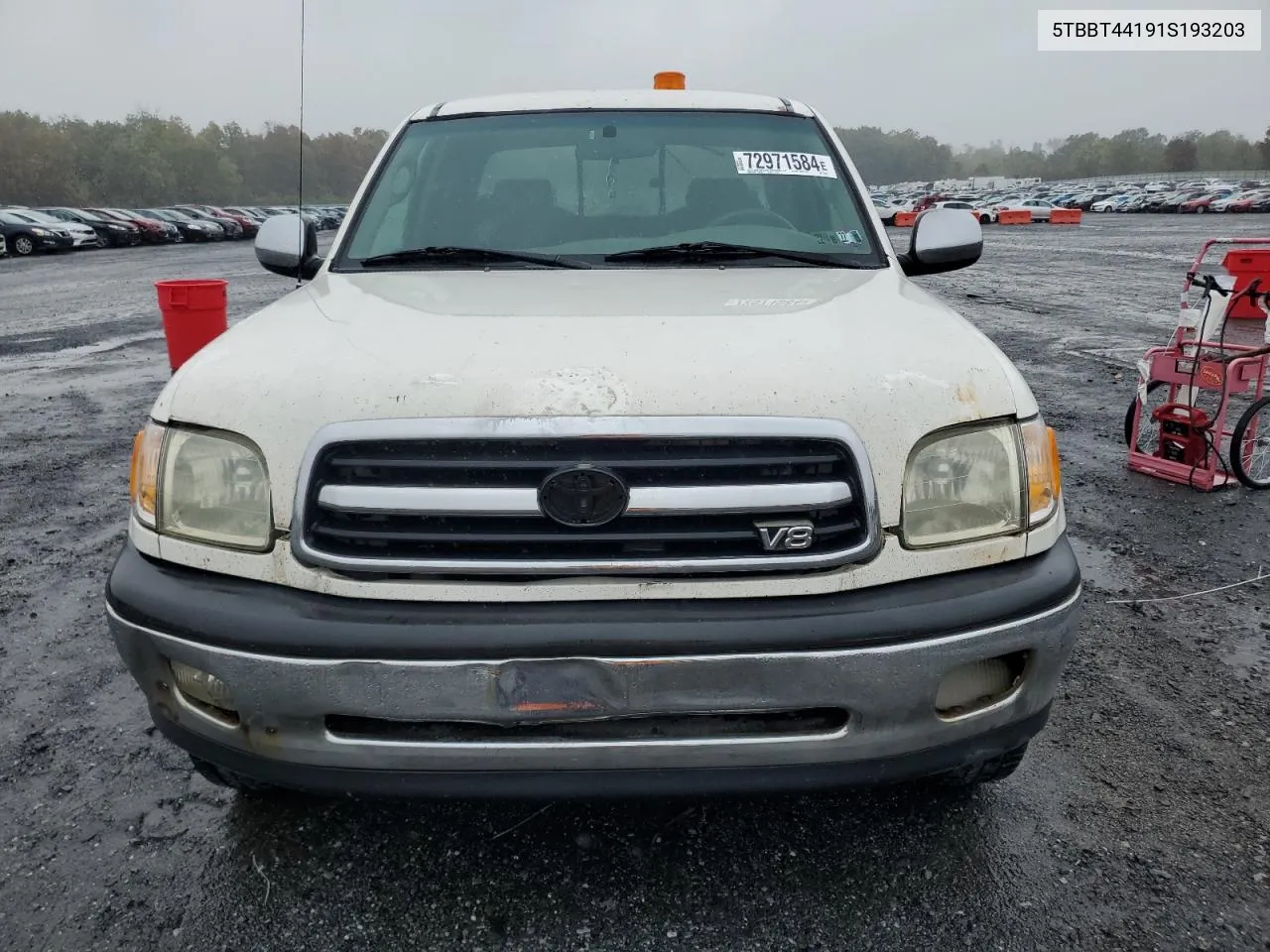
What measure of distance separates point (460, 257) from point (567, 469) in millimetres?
1345

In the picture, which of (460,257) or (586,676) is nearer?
(586,676)

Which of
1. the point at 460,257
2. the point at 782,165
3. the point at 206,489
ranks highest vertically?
the point at 782,165

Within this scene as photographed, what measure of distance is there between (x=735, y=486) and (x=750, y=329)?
0.47 m

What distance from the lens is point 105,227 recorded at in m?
35.1

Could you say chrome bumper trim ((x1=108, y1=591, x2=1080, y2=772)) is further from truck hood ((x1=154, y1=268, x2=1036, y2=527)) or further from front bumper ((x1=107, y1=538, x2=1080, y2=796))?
truck hood ((x1=154, y1=268, x2=1036, y2=527))

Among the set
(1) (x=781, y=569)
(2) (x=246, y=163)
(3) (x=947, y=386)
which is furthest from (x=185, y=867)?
(2) (x=246, y=163)

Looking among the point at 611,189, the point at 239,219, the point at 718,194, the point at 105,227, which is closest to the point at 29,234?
the point at 105,227

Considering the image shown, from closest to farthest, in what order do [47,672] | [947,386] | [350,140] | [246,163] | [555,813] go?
1. [947,386]
2. [555,813]
3. [47,672]
4. [246,163]
5. [350,140]

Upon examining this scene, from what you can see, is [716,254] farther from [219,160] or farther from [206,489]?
[219,160]

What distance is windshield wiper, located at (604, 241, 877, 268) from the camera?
9.72 ft

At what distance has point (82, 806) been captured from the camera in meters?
2.60

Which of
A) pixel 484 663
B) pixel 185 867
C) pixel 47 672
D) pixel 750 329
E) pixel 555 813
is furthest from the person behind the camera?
pixel 47 672

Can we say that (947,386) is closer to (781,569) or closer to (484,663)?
(781,569)

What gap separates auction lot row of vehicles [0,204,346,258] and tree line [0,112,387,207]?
12888 millimetres
